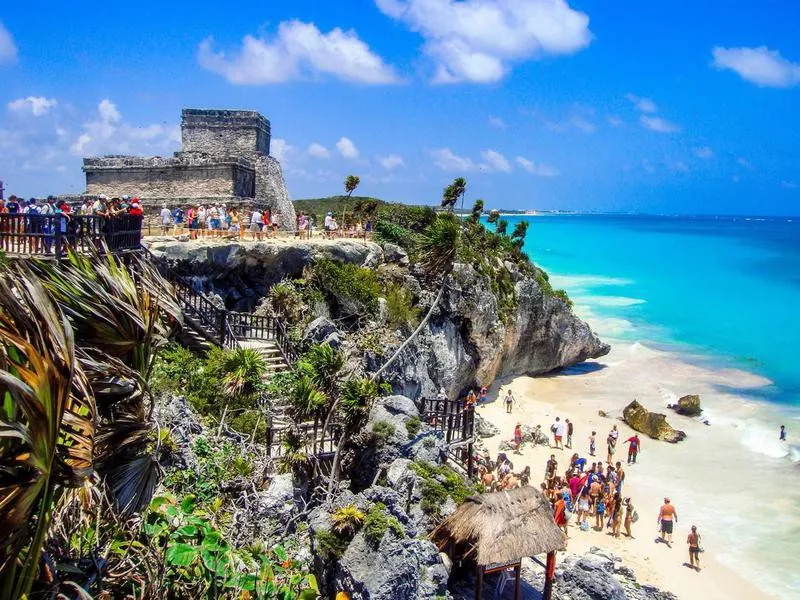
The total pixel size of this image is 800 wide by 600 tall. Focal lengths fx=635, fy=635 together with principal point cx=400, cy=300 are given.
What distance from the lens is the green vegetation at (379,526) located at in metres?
8.97

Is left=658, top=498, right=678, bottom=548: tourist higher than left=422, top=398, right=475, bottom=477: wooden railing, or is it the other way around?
left=422, top=398, right=475, bottom=477: wooden railing

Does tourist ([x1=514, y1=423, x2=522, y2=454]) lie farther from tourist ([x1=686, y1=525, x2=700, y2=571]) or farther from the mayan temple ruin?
the mayan temple ruin

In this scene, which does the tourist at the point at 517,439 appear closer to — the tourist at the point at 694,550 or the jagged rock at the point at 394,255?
the tourist at the point at 694,550

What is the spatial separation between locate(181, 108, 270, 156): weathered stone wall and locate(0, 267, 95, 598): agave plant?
25.8 m

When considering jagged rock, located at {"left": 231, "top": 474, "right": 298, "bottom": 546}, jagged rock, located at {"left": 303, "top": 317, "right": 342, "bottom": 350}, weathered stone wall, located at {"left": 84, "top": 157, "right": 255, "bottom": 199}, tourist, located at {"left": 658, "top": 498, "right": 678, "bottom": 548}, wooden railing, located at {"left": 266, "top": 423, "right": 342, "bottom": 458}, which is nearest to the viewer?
jagged rock, located at {"left": 231, "top": 474, "right": 298, "bottom": 546}

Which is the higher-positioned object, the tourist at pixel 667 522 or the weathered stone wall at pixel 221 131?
the weathered stone wall at pixel 221 131

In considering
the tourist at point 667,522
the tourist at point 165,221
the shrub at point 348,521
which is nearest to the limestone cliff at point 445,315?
the tourist at point 165,221

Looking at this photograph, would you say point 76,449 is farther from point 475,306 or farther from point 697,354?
point 697,354

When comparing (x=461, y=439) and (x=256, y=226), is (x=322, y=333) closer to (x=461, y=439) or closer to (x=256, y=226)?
(x=461, y=439)

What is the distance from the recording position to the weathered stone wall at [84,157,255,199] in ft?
79.6

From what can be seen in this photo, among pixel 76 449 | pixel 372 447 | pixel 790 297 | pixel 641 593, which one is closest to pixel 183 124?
pixel 372 447

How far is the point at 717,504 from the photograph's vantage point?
738 inches

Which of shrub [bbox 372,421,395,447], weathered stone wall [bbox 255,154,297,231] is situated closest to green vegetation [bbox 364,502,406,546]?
shrub [bbox 372,421,395,447]

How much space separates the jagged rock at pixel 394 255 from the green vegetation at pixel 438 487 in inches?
533
